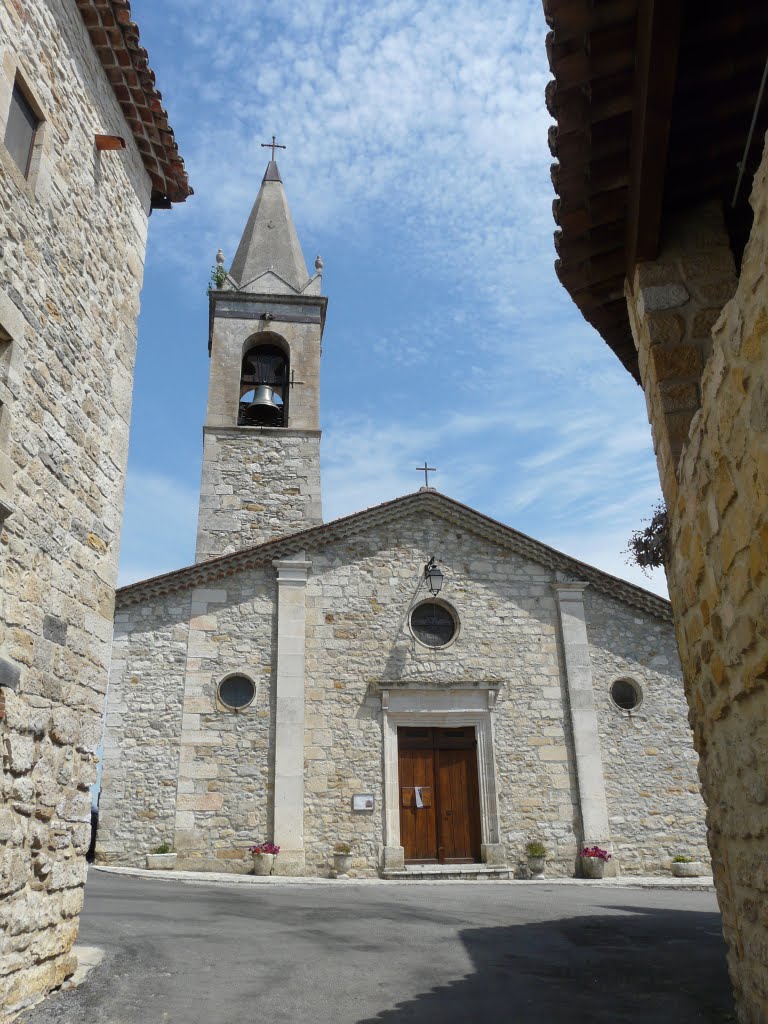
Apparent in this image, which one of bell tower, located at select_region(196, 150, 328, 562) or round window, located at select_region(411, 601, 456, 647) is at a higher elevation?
bell tower, located at select_region(196, 150, 328, 562)

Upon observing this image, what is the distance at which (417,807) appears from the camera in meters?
12.8

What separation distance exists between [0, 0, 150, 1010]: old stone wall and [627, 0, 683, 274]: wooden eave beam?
3.31 m

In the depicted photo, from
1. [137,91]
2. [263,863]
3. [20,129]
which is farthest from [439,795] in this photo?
[20,129]

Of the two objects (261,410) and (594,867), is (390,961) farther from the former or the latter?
(261,410)

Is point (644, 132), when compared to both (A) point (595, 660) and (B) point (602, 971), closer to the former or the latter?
(B) point (602, 971)

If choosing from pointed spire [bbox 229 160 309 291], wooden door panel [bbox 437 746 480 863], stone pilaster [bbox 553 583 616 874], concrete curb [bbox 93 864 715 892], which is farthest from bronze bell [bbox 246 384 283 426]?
concrete curb [bbox 93 864 715 892]

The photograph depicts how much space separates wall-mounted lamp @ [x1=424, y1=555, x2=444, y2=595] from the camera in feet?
44.6

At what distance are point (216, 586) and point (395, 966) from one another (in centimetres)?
844

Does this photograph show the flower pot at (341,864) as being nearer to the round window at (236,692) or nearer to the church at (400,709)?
the church at (400,709)

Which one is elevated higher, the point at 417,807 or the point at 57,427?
the point at 57,427

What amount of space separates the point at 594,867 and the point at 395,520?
6.38 metres

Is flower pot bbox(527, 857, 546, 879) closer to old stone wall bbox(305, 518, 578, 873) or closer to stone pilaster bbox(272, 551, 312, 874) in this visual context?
old stone wall bbox(305, 518, 578, 873)

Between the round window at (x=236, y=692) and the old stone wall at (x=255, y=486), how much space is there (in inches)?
181

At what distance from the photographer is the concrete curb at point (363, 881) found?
34.7ft
